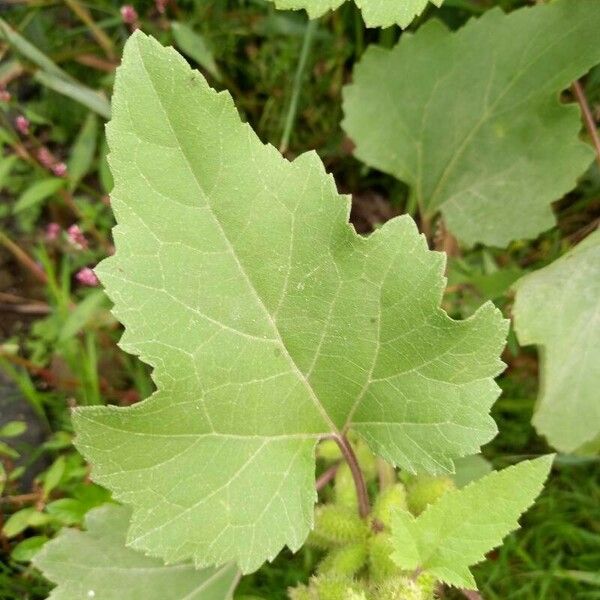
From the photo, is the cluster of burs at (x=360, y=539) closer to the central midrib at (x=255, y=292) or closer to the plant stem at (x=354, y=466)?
the plant stem at (x=354, y=466)

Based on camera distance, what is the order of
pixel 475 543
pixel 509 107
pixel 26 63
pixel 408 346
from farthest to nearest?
pixel 26 63 < pixel 509 107 < pixel 408 346 < pixel 475 543

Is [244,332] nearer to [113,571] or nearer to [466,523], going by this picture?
[466,523]

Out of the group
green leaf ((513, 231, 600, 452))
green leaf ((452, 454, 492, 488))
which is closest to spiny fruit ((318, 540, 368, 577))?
green leaf ((452, 454, 492, 488))

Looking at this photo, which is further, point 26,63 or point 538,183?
point 26,63

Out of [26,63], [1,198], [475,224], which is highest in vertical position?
[475,224]

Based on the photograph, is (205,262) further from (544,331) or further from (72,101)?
(72,101)

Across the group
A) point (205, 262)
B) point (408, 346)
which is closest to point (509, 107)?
point (408, 346)

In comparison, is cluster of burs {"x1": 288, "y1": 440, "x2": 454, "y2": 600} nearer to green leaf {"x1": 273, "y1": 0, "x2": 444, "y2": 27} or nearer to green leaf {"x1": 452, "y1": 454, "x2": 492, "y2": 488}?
green leaf {"x1": 452, "y1": 454, "x2": 492, "y2": 488}

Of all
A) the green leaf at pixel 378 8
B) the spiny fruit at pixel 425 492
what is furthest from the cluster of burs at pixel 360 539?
the green leaf at pixel 378 8
